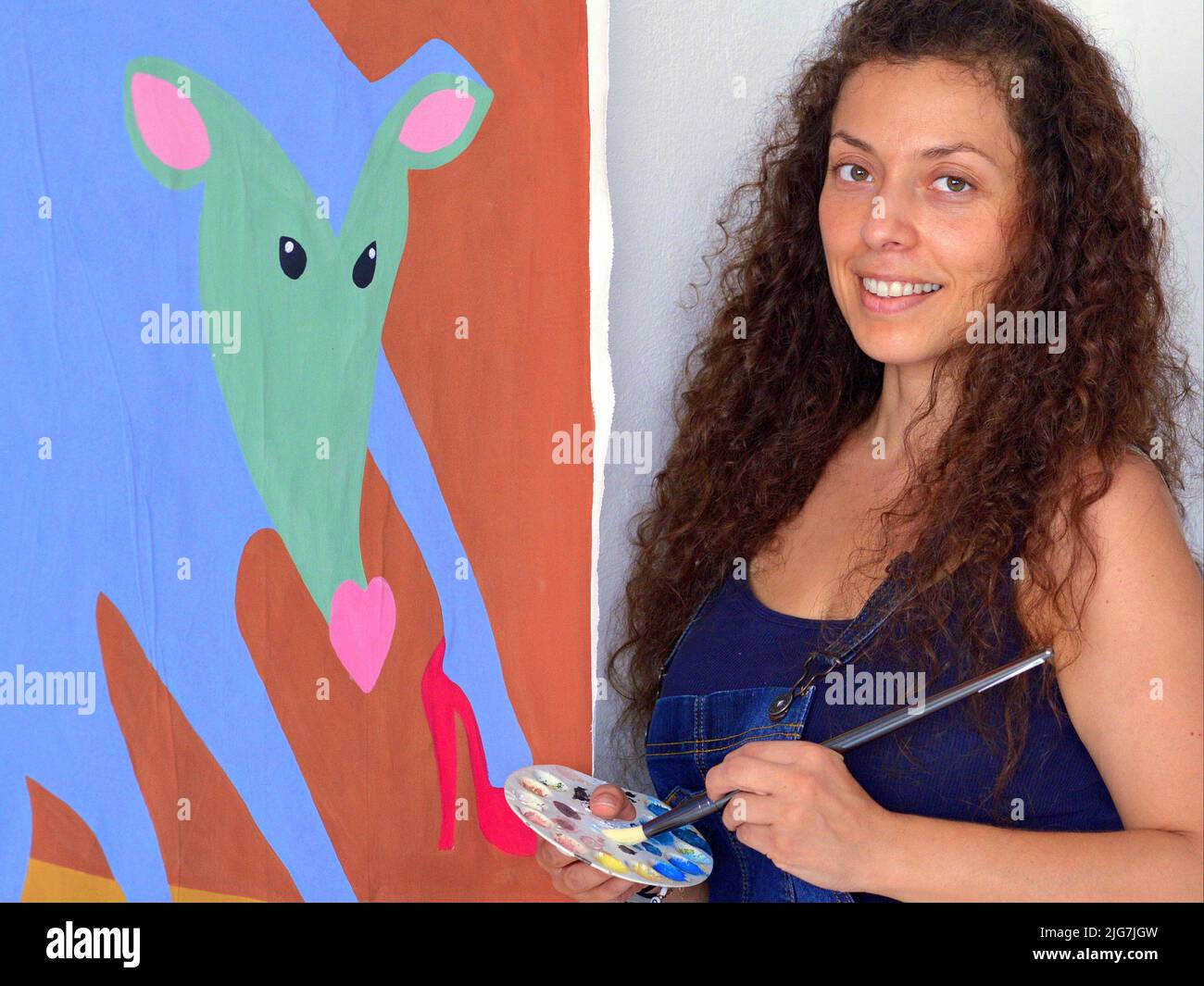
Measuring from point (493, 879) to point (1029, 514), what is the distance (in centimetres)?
65

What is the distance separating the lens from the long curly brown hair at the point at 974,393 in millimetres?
1088

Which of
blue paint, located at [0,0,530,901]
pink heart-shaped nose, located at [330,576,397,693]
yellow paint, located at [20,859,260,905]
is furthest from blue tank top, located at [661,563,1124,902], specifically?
yellow paint, located at [20,859,260,905]

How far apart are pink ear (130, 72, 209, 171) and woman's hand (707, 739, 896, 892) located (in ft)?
2.43

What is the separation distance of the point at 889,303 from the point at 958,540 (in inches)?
9.4

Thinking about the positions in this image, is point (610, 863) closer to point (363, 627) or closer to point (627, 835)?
point (627, 835)

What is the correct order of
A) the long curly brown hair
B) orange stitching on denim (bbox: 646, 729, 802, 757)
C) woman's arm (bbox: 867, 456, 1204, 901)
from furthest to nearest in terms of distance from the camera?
1. orange stitching on denim (bbox: 646, 729, 802, 757)
2. the long curly brown hair
3. woman's arm (bbox: 867, 456, 1204, 901)

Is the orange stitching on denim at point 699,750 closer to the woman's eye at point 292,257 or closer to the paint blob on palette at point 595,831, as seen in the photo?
the paint blob on palette at point 595,831

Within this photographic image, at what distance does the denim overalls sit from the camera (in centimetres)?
112

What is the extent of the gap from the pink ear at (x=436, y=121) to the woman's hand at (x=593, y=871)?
0.66 meters

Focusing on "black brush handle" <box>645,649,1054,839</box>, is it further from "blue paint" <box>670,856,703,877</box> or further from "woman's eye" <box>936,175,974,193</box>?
"woman's eye" <box>936,175,974,193</box>

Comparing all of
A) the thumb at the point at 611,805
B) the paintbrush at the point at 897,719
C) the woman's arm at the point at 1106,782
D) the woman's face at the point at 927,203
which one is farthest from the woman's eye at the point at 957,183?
the thumb at the point at 611,805
